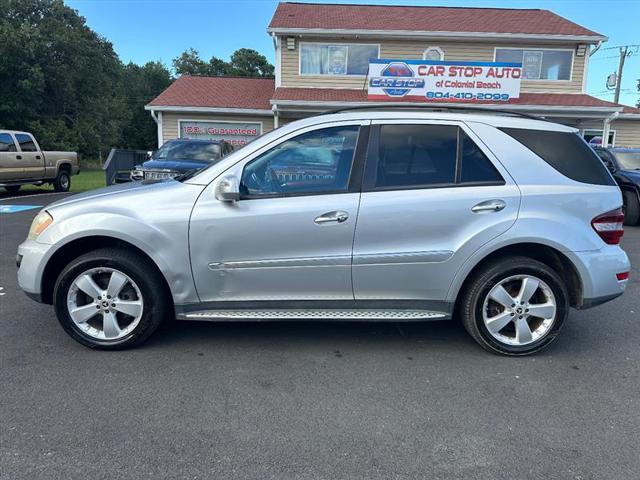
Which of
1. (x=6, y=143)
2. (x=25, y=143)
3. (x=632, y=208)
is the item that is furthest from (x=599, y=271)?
(x=25, y=143)

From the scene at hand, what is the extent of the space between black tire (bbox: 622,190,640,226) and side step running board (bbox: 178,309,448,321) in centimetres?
865

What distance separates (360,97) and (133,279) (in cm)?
1474

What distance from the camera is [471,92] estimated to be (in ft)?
52.2

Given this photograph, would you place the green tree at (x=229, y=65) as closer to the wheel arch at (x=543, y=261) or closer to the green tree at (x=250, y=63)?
the green tree at (x=250, y=63)

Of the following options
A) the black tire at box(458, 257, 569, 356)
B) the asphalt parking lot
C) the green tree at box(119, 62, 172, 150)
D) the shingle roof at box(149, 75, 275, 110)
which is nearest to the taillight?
the black tire at box(458, 257, 569, 356)

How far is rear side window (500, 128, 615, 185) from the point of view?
362 cm

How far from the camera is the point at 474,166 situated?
359 centimetres

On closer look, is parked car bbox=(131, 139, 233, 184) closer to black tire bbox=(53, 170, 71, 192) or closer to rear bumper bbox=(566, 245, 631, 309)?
black tire bbox=(53, 170, 71, 192)

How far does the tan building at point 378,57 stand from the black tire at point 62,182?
385cm

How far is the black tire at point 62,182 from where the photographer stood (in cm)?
1496

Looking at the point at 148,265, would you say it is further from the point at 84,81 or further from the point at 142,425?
the point at 84,81

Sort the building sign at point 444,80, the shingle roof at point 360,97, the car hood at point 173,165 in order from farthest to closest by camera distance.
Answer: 1. the shingle roof at point 360,97
2. the building sign at point 444,80
3. the car hood at point 173,165

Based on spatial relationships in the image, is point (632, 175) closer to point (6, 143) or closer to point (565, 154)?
point (565, 154)

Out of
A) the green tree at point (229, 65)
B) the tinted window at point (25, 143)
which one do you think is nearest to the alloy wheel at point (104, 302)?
the tinted window at point (25, 143)
